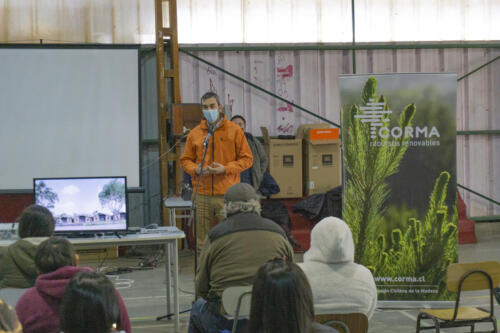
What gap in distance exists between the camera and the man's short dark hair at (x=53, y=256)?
3145mm

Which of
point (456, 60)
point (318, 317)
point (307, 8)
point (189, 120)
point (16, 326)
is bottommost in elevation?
point (318, 317)

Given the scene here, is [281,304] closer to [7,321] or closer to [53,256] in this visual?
[7,321]

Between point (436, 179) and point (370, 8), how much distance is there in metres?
5.41

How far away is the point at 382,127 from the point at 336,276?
235 cm

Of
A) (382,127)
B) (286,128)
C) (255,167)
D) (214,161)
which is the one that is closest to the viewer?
(382,127)

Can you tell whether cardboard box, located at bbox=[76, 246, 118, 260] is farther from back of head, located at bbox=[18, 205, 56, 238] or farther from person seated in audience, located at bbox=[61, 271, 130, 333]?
person seated in audience, located at bbox=[61, 271, 130, 333]

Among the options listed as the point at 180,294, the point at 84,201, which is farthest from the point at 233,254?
the point at 180,294

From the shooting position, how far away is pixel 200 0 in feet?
31.9

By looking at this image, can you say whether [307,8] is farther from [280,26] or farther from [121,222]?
[121,222]

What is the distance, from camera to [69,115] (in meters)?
8.95

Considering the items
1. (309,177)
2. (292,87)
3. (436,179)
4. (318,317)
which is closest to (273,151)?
(309,177)

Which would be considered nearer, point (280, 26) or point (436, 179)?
point (436, 179)

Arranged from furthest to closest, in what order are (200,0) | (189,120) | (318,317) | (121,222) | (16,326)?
(200,0) < (189,120) < (121,222) < (318,317) < (16,326)

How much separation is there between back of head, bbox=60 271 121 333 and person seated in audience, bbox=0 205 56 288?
1536mm
